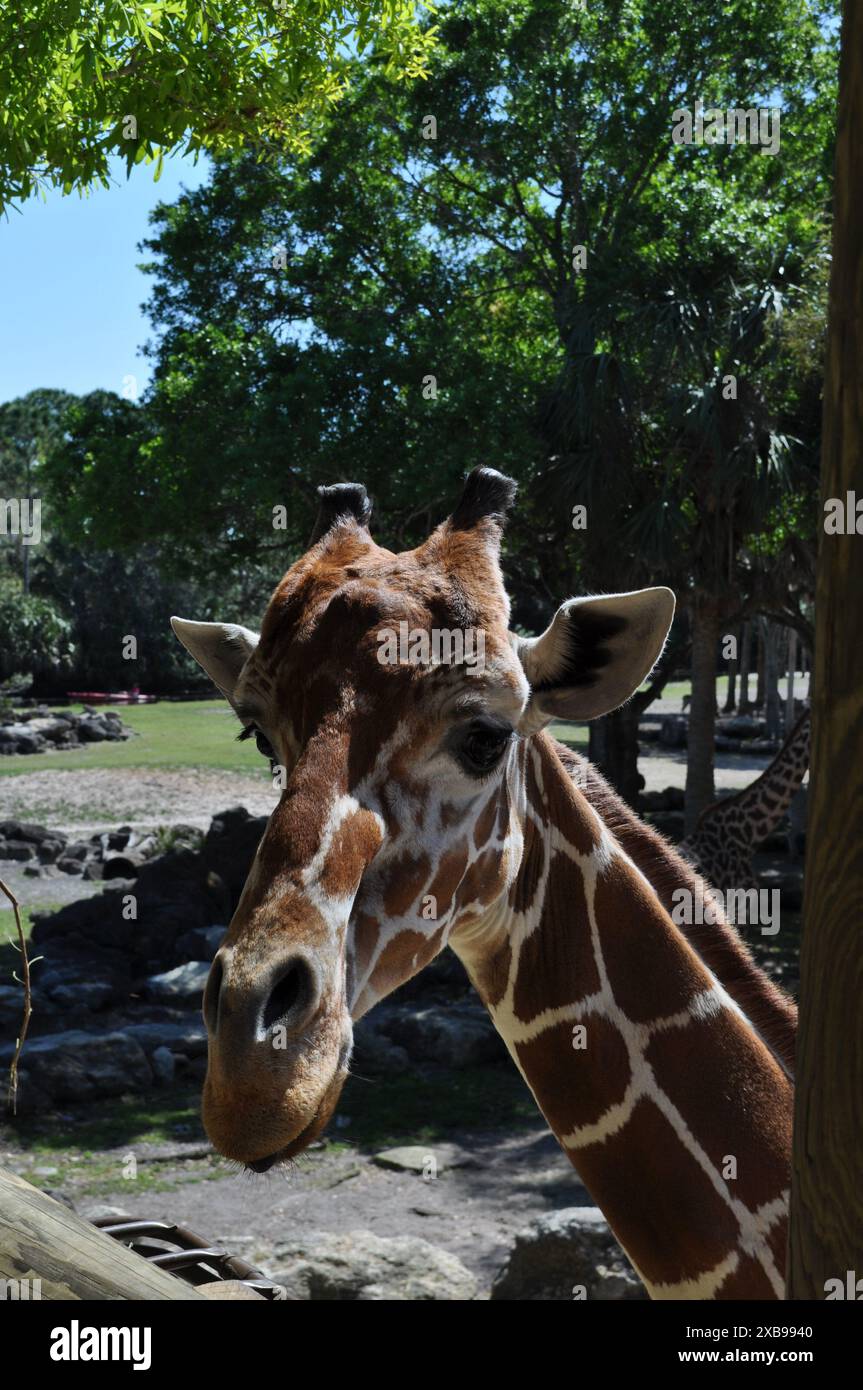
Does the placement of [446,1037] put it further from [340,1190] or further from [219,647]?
[219,647]

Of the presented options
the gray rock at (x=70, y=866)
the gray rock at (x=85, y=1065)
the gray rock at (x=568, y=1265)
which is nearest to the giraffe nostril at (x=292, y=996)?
the gray rock at (x=568, y=1265)

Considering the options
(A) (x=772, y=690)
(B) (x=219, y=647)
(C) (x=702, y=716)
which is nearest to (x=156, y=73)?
(B) (x=219, y=647)

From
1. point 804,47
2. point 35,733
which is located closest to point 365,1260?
point 804,47

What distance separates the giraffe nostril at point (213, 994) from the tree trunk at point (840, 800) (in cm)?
96

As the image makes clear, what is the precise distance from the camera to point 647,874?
3287 mm

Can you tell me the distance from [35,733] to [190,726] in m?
4.56

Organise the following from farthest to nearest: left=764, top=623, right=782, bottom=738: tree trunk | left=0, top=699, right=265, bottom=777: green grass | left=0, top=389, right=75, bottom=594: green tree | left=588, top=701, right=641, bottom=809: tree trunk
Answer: left=0, top=389, right=75, bottom=594: green tree, left=764, top=623, right=782, bottom=738: tree trunk, left=0, top=699, right=265, bottom=777: green grass, left=588, top=701, right=641, bottom=809: tree trunk

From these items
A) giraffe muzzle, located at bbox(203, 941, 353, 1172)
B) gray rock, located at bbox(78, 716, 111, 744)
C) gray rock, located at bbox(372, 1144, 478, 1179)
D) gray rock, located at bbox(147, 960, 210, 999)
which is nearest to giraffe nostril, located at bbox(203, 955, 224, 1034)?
giraffe muzzle, located at bbox(203, 941, 353, 1172)

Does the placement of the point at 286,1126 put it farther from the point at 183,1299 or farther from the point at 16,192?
the point at 16,192

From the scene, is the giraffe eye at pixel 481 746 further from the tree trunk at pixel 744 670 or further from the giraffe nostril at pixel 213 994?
the tree trunk at pixel 744 670

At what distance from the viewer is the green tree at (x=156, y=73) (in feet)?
19.2

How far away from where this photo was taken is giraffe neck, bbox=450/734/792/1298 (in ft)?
9.40

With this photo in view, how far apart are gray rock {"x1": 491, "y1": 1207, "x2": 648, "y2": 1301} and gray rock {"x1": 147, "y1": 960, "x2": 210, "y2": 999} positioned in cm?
558

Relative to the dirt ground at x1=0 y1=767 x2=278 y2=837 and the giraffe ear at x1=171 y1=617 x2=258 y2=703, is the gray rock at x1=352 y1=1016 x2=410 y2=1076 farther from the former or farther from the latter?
the dirt ground at x1=0 y1=767 x2=278 y2=837
